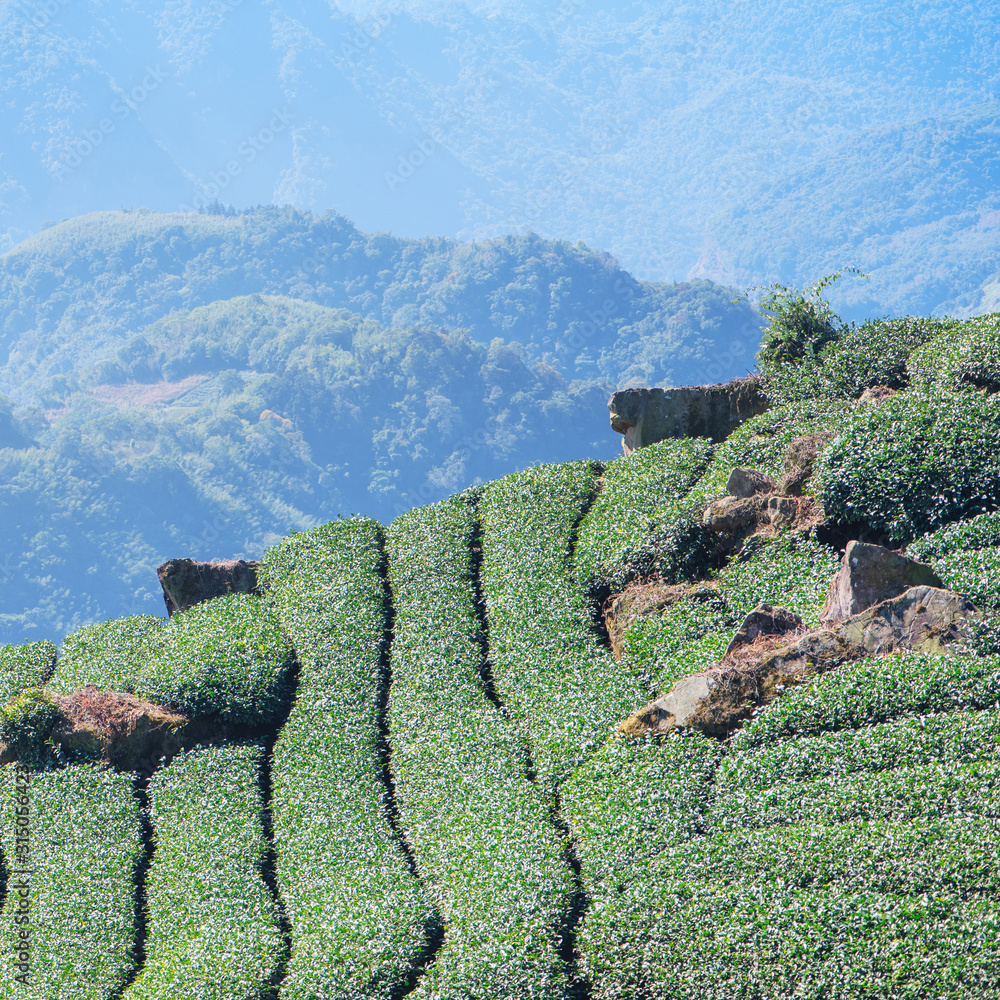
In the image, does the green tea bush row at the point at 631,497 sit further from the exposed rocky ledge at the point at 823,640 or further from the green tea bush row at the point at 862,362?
the exposed rocky ledge at the point at 823,640

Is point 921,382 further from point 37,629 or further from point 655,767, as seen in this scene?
point 37,629

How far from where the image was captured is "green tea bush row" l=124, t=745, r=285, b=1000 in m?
17.6

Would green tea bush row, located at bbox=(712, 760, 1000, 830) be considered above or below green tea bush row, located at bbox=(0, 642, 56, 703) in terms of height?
below

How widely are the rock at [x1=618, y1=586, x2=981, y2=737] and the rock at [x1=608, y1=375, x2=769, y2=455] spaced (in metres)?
16.1

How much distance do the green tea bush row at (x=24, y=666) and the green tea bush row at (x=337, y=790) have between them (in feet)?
22.7

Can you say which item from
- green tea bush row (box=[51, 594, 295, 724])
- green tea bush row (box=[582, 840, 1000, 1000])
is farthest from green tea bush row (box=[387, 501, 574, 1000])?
green tea bush row (box=[51, 594, 295, 724])

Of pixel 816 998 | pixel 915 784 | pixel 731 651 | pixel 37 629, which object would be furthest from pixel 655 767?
pixel 37 629

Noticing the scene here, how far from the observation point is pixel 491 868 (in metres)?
18.1

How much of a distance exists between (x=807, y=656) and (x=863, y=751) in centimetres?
278

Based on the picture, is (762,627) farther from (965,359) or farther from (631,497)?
(965,359)

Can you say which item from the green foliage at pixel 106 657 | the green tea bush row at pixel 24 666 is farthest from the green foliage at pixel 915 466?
the green tea bush row at pixel 24 666

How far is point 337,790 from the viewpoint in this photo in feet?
73.2

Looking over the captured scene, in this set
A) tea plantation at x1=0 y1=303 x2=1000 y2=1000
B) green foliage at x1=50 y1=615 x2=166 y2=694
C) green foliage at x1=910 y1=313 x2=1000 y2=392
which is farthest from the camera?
green foliage at x1=50 y1=615 x2=166 y2=694

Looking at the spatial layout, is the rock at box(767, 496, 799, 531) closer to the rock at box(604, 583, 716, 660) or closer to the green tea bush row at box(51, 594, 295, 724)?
the rock at box(604, 583, 716, 660)
